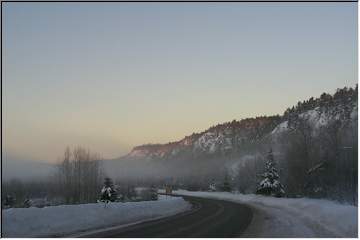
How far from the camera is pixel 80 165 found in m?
92.8

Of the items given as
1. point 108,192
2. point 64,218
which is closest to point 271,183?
point 108,192

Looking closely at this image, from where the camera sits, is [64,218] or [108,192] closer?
[64,218]

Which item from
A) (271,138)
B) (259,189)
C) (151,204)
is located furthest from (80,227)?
(271,138)

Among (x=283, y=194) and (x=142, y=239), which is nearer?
(x=142, y=239)

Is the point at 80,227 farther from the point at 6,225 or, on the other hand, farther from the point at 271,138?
the point at 271,138

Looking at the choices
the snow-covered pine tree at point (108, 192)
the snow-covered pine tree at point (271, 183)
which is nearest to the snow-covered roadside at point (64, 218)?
the snow-covered pine tree at point (108, 192)

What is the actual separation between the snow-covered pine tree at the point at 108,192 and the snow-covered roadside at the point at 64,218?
93.5 feet

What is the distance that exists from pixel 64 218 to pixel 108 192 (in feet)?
125

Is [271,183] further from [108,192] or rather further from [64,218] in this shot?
[64,218]

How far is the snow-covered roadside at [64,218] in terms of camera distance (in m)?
18.9

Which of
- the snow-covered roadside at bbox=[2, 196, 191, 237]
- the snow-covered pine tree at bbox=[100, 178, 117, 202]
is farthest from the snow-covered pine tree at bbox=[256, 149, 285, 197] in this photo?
the snow-covered roadside at bbox=[2, 196, 191, 237]

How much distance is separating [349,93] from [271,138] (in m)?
40.4

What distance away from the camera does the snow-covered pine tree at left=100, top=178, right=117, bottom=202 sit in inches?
2312

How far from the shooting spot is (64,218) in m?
21.9
